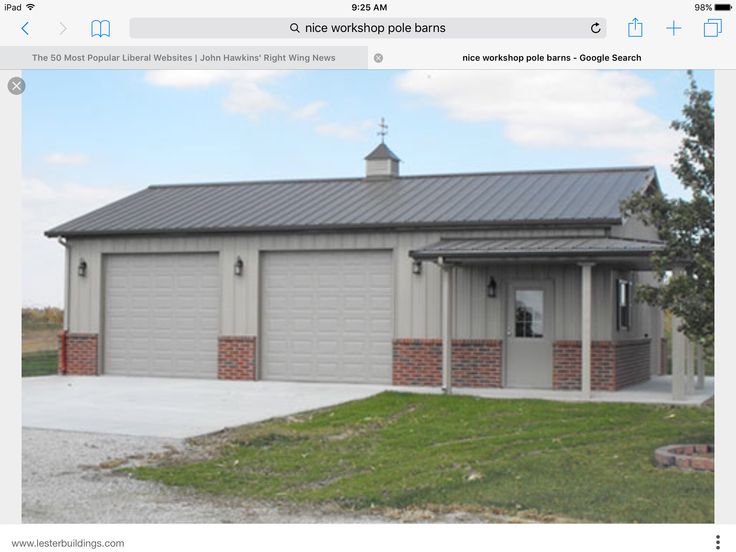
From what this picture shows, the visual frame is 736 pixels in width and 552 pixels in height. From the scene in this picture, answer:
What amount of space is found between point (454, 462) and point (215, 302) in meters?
10.6

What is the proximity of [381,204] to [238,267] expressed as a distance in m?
3.01

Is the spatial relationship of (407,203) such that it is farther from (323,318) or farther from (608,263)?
(608,263)

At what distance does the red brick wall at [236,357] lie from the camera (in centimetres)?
1852

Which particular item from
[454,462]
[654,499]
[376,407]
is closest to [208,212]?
[376,407]

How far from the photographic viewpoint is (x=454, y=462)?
9195 mm

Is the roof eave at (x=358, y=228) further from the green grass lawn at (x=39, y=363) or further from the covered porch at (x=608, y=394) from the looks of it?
the green grass lawn at (x=39, y=363)

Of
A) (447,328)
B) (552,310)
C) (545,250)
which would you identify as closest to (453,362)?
(447,328)

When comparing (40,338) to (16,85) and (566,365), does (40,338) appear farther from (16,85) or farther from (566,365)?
(16,85)

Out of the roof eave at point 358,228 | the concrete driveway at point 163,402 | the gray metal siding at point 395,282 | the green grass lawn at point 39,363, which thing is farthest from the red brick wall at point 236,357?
the green grass lawn at point 39,363

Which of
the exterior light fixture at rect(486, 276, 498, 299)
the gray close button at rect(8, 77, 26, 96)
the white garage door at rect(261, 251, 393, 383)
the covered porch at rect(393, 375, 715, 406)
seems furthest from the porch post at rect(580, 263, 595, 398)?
the gray close button at rect(8, 77, 26, 96)

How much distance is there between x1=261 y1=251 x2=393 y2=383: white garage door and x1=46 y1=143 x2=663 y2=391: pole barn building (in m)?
0.03

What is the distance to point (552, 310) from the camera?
54.2 feet

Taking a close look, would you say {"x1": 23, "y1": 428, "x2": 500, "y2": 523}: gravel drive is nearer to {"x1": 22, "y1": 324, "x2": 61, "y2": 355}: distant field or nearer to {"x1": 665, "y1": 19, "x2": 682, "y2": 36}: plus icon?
{"x1": 665, "y1": 19, "x2": 682, "y2": 36}: plus icon

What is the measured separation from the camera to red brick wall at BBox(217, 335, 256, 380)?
60.7ft
